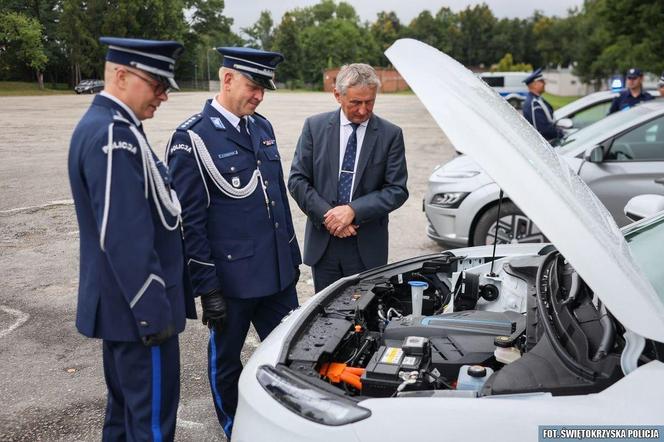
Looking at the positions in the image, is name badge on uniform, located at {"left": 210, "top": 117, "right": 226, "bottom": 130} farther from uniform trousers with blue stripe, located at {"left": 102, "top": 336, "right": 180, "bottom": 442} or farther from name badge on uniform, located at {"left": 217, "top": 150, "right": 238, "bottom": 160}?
uniform trousers with blue stripe, located at {"left": 102, "top": 336, "right": 180, "bottom": 442}

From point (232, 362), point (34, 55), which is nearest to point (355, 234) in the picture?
point (232, 362)

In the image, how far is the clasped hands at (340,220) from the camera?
136 inches

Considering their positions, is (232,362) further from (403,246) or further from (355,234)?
(403,246)

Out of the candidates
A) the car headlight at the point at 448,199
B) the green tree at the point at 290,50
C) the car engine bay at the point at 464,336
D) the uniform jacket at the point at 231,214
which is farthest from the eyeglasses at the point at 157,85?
the green tree at the point at 290,50

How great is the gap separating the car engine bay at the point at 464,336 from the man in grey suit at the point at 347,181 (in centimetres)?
49

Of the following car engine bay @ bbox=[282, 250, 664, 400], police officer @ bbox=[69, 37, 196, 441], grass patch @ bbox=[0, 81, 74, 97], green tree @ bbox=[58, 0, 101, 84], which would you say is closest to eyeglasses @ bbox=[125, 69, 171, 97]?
police officer @ bbox=[69, 37, 196, 441]

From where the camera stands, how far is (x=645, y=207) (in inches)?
144

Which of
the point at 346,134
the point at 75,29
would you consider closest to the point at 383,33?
the point at 75,29

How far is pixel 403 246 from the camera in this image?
6.84 m

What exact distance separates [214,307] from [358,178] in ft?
3.88

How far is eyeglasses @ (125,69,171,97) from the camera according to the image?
2.34 meters

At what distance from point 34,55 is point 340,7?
4404 inches

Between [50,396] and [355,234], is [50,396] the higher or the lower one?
the lower one

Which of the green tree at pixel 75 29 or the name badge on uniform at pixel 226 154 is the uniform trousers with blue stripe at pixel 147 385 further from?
the green tree at pixel 75 29
